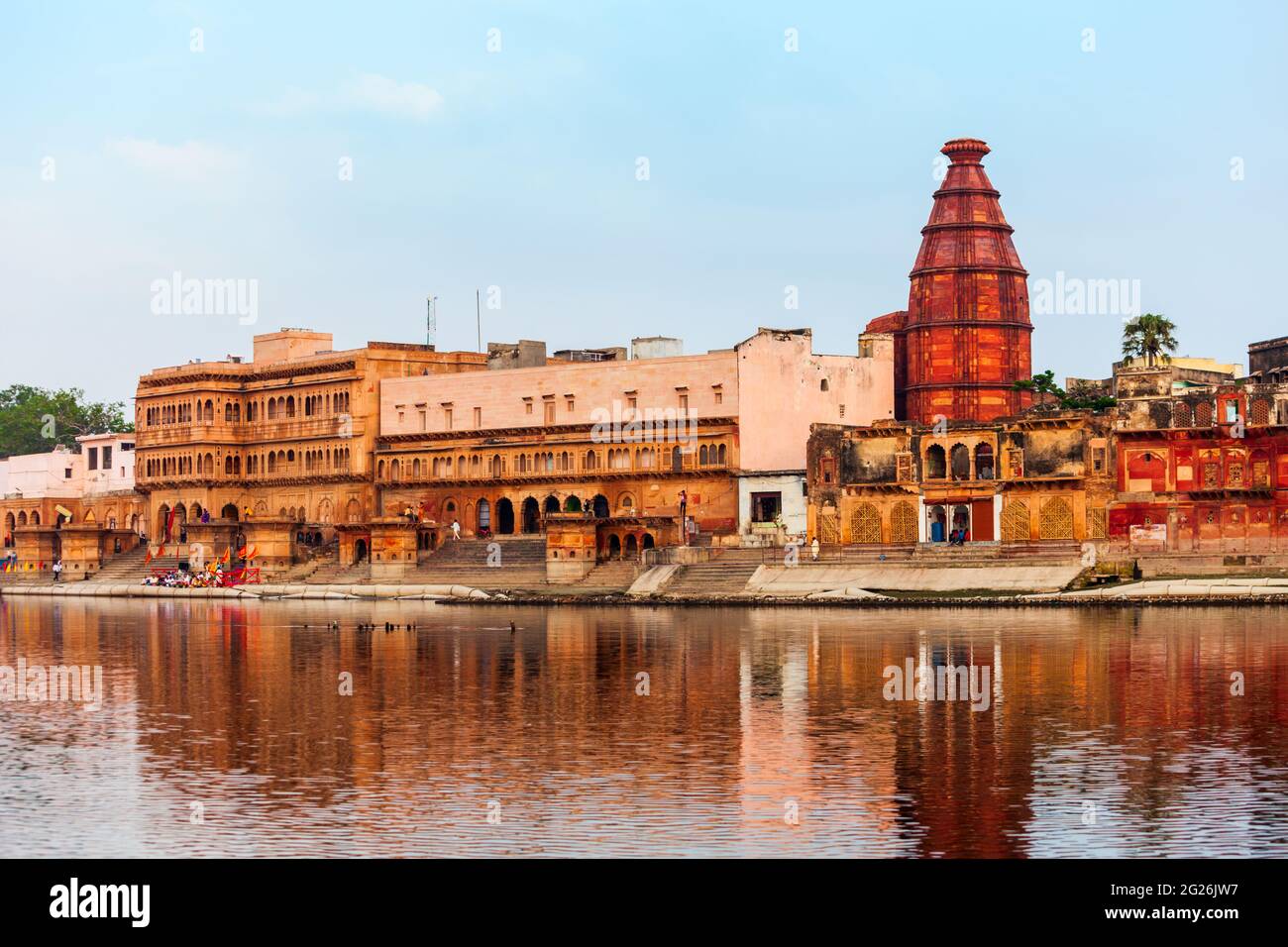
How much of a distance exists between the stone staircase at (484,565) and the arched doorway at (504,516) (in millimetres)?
4814

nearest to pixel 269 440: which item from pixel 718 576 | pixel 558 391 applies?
pixel 558 391

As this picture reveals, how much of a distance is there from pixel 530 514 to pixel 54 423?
67095 millimetres

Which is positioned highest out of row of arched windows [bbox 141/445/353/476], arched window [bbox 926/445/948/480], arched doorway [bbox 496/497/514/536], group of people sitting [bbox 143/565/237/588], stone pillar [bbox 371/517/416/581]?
row of arched windows [bbox 141/445/353/476]

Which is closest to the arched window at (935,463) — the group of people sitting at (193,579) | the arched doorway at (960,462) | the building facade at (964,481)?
the building facade at (964,481)

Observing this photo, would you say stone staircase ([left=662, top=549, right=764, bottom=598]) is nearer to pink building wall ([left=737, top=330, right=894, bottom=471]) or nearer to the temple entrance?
the temple entrance

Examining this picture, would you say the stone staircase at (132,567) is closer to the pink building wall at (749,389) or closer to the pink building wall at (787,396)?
the pink building wall at (749,389)

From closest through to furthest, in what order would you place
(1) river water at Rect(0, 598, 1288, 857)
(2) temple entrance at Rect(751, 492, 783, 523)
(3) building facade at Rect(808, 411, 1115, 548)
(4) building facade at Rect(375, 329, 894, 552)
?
(1) river water at Rect(0, 598, 1288, 857) < (3) building facade at Rect(808, 411, 1115, 548) < (2) temple entrance at Rect(751, 492, 783, 523) < (4) building facade at Rect(375, 329, 894, 552)

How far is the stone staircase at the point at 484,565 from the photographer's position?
292 feet

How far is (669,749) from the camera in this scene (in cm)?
3067

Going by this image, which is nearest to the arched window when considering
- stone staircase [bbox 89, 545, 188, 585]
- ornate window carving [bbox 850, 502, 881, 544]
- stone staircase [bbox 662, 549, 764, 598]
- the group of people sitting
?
ornate window carving [bbox 850, 502, 881, 544]

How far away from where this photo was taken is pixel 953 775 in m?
27.3

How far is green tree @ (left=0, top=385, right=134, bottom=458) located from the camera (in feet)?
509

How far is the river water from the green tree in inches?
4109
